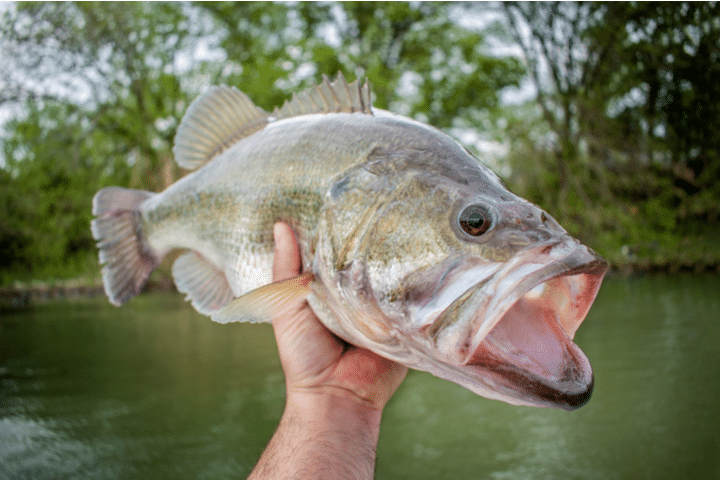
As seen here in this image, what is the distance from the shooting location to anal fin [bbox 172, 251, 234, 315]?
1.91 m

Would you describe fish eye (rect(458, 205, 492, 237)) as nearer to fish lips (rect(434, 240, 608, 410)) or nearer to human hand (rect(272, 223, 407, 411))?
fish lips (rect(434, 240, 608, 410))

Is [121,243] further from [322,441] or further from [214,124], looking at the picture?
[322,441]

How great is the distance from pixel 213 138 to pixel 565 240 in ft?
4.73

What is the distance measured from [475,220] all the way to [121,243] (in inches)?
61.7

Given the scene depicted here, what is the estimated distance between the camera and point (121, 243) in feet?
6.69

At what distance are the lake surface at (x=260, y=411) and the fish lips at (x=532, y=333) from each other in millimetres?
10940

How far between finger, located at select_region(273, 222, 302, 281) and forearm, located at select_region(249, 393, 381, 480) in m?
0.45

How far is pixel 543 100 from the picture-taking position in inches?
576

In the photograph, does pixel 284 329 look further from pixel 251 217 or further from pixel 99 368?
pixel 99 368

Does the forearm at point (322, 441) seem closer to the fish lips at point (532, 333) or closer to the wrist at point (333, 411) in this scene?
the wrist at point (333, 411)

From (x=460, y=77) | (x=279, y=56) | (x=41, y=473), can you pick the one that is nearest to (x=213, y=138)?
(x=41, y=473)

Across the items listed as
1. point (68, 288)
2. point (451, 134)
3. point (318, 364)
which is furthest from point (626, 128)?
point (68, 288)

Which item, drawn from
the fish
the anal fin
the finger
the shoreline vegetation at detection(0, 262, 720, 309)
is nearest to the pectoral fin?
the fish

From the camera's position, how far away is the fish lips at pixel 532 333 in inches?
36.9
